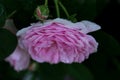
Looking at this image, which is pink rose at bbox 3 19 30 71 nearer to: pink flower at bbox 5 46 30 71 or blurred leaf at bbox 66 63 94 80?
pink flower at bbox 5 46 30 71

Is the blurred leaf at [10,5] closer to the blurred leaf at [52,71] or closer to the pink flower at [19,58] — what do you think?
the pink flower at [19,58]

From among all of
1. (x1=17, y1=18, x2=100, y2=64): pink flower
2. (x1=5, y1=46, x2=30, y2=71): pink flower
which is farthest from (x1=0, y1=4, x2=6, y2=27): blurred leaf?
(x1=5, y1=46, x2=30, y2=71): pink flower

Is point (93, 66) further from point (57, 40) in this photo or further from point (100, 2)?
point (57, 40)

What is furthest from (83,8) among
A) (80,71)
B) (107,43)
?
(80,71)

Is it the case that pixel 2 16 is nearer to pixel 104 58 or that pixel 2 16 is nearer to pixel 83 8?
pixel 83 8

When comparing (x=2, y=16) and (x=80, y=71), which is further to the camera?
(x=80, y=71)

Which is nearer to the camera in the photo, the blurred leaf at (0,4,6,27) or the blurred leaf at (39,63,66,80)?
the blurred leaf at (0,4,6,27)

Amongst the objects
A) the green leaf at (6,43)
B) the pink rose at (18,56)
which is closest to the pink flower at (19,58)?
the pink rose at (18,56)

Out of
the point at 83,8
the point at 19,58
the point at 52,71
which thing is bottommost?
the point at 52,71
